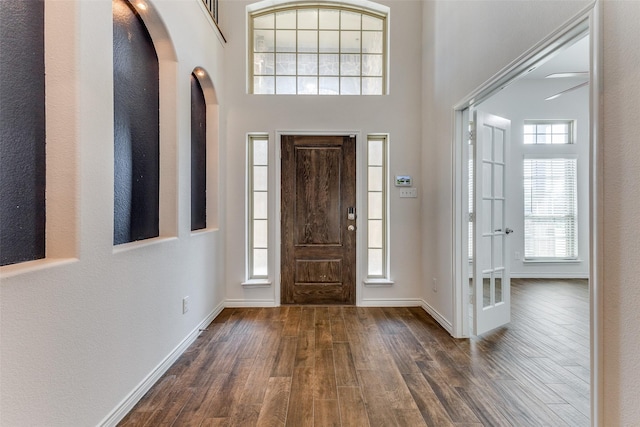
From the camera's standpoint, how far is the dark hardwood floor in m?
1.64

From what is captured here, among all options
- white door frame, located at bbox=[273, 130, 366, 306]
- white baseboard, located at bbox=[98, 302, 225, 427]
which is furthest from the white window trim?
white baseboard, located at bbox=[98, 302, 225, 427]

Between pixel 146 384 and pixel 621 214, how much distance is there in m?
2.56

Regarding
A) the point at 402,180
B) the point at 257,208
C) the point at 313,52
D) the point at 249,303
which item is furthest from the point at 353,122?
the point at 249,303

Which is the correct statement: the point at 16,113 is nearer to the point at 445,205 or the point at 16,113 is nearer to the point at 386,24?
the point at 445,205

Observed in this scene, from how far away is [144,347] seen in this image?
1.85 meters

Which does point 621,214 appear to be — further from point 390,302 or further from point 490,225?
point 390,302

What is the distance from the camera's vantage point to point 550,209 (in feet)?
16.1

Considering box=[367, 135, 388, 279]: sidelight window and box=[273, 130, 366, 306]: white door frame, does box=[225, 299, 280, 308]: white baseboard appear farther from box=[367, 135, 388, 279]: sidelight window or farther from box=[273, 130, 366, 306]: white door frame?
box=[367, 135, 388, 279]: sidelight window

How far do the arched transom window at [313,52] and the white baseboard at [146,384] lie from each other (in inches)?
108

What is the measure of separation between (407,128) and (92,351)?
3330mm

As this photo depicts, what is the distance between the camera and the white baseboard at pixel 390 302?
348 centimetres

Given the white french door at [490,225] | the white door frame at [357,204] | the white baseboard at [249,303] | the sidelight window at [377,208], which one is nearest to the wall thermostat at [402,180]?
the sidelight window at [377,208]

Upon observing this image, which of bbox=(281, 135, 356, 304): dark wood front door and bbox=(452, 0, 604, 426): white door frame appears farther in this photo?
bbox=(281, 135, 356, 304): dark wood front door

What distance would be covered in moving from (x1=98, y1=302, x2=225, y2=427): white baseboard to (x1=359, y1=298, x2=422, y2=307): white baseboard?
1775 millimetres
